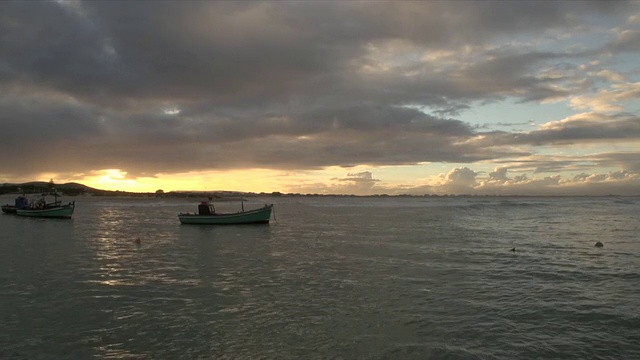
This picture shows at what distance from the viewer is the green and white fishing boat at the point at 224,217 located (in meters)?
53.0

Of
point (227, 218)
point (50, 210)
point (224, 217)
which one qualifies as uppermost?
point (50, 210)

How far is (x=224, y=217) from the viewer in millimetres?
53188

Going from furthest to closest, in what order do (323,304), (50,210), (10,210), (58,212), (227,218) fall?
(10,210), (50,210), (58,212), (227,218), (323,304)

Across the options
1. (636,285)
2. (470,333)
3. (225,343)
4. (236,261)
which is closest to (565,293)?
(636,285)

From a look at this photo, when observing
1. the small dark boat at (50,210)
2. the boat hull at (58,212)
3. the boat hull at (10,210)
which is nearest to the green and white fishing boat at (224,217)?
the boat hull at (58,212)

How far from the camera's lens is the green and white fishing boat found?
53.0 m

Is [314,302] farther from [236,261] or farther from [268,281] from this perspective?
[236,261]

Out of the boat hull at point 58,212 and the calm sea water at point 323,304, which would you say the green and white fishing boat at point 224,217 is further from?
the calm sea water at point 323,304

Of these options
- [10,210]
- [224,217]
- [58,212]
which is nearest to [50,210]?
[58,212]

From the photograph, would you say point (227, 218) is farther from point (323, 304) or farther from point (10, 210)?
point (10, 210)

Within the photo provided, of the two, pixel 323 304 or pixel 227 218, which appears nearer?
pixel 323 304

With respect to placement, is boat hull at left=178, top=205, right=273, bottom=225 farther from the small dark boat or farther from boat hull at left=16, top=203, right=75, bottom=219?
the small dark boat

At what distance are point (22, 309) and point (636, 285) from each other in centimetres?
2206

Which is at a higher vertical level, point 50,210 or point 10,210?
point 50,210
